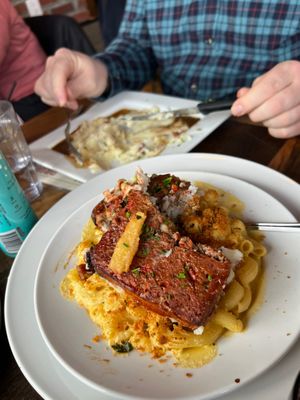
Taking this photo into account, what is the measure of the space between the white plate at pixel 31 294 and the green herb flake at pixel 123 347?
0.08 metres

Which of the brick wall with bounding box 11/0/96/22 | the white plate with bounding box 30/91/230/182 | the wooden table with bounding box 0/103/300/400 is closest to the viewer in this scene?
the wooden table with bounding box 0/103/300/400

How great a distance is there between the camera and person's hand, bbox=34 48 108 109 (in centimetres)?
146

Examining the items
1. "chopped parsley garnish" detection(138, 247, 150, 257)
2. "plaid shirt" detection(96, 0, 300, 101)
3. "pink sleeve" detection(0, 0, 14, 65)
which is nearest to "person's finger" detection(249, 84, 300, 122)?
"plaid shirt" detection(96, 0, 300, 101)

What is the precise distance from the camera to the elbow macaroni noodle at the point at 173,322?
0.69m

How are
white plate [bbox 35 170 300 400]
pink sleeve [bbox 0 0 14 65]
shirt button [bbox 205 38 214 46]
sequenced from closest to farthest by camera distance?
white plate [bbox 35 170 300 400], shirt button [bbox 205 38 214 46], pink sleeve [bbox 0 0 14 65]

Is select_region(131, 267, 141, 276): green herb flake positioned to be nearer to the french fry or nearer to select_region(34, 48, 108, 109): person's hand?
the french fry

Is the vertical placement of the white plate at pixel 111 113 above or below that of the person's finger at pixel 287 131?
above

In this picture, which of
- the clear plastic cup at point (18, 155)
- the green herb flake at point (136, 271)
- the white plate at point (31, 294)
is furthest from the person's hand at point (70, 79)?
the green herb flake at point (136, 271)

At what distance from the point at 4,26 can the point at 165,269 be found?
201cm

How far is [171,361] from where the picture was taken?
0.68 meters

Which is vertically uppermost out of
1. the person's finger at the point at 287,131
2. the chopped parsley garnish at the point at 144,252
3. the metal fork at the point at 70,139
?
the chopped parsley garnish at the point at 144,252

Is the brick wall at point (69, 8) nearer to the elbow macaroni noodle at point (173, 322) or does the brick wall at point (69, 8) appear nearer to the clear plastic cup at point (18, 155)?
the clear plastic cup at point (18, 155)

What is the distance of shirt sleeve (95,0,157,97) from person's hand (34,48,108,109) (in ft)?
0.49

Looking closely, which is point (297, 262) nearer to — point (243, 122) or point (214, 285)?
point (214, 285)
